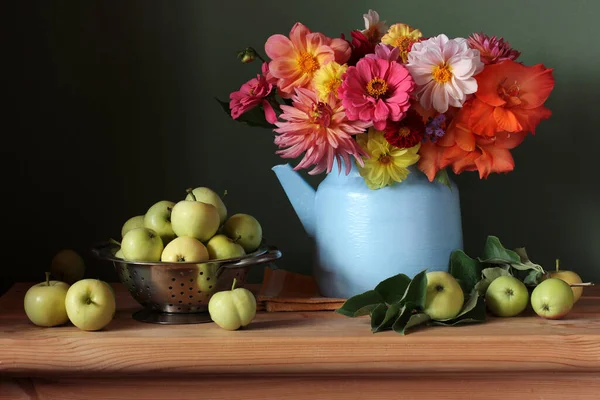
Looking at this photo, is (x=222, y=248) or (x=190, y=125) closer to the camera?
(x=222, y=248)

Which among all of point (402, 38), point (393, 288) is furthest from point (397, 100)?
point (393, 288)

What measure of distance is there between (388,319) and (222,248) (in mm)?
262

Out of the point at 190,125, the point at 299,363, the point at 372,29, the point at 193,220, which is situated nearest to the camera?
the point at 299,363

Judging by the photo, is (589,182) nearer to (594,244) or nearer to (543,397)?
(594,244)

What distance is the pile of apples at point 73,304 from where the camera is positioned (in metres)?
1.06

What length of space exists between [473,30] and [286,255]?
557 millimetres

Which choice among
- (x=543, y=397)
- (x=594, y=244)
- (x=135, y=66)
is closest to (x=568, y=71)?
(x=594, y=244)

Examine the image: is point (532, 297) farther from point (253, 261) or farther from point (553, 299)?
point (253, 261)

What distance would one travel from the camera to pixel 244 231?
1211mm

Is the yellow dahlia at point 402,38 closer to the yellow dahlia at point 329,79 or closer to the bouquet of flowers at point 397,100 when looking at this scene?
the bouquet of flowers at point 397,100

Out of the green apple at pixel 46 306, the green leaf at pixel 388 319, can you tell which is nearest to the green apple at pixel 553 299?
the green leaf at pixel 388 319

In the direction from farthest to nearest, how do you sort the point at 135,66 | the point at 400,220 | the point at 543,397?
the point at 135,66 → the point at 400,220 → the point at 543,397

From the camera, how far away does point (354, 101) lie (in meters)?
1.10

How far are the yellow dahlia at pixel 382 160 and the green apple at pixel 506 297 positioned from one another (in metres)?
0.21
